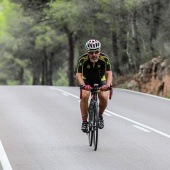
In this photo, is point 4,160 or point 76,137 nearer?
point 4,160

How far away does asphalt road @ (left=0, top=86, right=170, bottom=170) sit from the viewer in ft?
30.5

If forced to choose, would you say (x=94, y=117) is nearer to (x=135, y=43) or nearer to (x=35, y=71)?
(x=135, y=43)

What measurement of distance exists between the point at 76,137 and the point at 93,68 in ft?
7.06

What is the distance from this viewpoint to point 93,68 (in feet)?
35.3

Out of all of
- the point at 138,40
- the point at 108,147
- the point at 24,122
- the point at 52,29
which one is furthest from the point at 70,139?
the point at 52,29

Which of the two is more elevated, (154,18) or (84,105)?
(154,18)

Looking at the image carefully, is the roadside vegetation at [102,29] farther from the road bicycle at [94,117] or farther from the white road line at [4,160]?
the white road line at [4,160]

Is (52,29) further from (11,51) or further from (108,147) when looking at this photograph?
(108,147)

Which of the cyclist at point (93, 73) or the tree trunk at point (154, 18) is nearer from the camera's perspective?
the cyclist at point (93, 73)

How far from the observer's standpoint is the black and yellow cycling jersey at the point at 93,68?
420 inches

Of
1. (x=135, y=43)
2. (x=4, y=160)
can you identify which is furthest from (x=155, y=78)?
(x=4, y=160)

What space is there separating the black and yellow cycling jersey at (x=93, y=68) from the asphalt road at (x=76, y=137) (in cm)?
138

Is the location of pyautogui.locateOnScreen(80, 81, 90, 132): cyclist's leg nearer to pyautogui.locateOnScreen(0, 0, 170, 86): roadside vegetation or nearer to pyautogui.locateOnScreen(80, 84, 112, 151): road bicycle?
pyautogui.locateOnScreen(80, 84, 112, 151): road bicycle

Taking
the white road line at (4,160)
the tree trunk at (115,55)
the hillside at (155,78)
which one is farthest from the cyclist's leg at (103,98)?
the tree trunk at (115,55)
